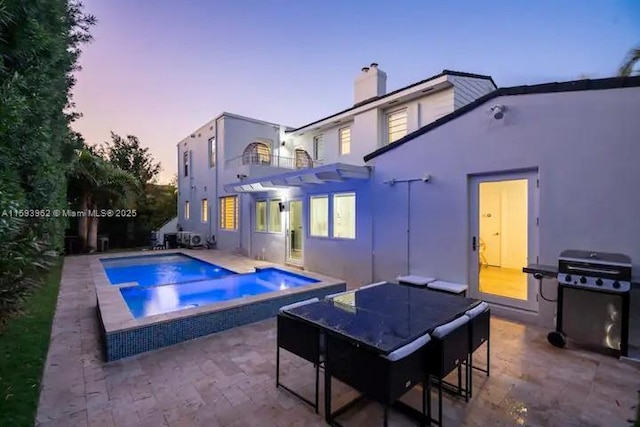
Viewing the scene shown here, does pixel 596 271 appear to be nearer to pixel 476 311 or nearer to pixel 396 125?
pixel 476 311

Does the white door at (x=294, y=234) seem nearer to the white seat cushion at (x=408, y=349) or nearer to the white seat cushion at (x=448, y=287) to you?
the white seat cushion at (x=448, y=287)

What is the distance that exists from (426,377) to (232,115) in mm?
15337

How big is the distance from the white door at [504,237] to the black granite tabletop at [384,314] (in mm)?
2923

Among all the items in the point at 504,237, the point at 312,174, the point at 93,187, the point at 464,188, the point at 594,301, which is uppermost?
the point at 93,187

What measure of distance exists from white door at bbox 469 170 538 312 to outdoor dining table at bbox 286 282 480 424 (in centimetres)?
293

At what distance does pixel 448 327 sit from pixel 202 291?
22.7 feet

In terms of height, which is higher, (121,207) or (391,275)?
(121,207)

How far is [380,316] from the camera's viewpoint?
10.5ft

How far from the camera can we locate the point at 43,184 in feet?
15.3

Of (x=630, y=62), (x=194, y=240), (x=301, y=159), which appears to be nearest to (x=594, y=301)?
(x=630, y=62)

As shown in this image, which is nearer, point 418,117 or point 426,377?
point 426,377

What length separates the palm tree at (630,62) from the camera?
991 cm

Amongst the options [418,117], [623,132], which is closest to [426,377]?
[623,132]

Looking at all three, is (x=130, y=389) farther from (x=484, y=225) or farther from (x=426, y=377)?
(x=484, y=225)
